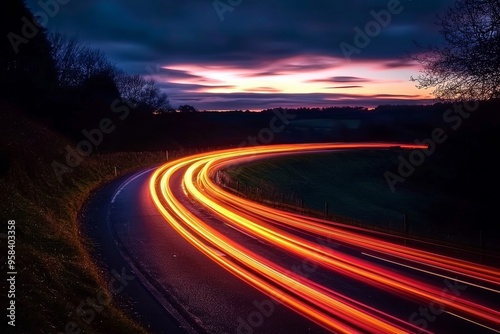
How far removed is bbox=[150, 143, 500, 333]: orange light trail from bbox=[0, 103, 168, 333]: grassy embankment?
377 cm

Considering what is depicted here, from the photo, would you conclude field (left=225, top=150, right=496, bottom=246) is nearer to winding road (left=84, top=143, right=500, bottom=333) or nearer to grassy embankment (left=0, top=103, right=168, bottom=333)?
winding road (left=84, top=143, right=500, bottom=333)

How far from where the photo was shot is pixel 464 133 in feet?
78.7

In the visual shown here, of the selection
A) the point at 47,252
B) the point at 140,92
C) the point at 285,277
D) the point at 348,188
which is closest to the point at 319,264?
the point at 285,277

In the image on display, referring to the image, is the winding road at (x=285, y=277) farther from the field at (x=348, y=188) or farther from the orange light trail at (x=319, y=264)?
the field at (x=348, y=188)

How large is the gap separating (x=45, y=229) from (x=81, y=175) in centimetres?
1990

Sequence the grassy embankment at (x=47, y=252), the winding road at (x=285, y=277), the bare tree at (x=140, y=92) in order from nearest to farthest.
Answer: the grassy embankment at (x=47, y=252) → the winding road at (x=285, y=277) → the bare tree at (x=140, y=92)

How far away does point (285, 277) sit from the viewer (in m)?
12.7

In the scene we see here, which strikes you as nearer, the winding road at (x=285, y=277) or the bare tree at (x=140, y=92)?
the winding road at (x=285, y=277)

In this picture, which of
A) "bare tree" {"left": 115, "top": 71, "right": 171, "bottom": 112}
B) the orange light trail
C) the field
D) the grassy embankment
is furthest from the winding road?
"bare tree" {"left": 115, "top": 71, "right": 171, "bottom": 112}

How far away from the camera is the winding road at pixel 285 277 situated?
31.7ft

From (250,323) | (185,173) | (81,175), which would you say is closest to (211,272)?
(250,323)

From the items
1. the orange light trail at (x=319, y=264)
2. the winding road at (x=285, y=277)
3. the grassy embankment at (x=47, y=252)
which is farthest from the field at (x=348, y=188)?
the grassy embankment at (x=47, y=252)

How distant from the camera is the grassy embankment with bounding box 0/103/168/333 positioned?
332 inches

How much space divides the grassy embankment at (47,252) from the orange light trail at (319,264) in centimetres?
377
